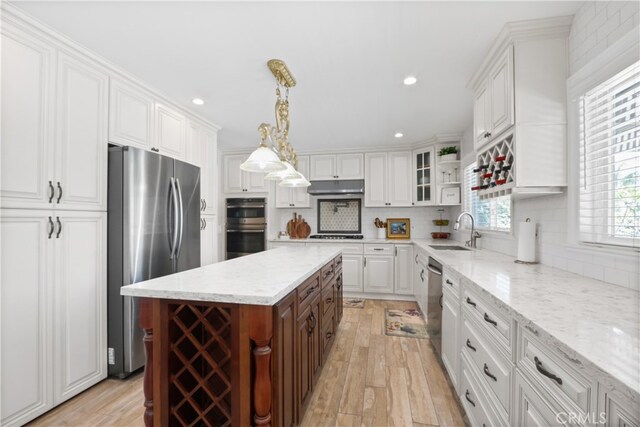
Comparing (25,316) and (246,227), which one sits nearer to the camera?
(25,316)

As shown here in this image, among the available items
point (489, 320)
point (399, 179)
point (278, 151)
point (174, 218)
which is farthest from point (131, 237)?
point (399, 179)

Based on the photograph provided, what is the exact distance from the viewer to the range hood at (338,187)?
4539mm

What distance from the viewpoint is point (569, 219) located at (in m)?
1.64

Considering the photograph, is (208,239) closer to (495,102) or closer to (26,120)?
(26,120)

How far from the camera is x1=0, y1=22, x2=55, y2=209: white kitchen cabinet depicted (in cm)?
156

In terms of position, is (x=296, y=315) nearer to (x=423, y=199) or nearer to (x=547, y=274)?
(x=547, y=274)

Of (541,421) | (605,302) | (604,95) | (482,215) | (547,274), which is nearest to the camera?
(541,421)

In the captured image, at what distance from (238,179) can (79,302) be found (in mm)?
3230

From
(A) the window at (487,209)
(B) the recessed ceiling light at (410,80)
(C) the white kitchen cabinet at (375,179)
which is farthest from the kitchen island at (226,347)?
(C) the white kitchen cabinet at (375,179)

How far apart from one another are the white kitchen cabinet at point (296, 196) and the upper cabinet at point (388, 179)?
1.06 meters

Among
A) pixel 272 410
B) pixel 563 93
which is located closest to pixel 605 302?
pixel 563 93

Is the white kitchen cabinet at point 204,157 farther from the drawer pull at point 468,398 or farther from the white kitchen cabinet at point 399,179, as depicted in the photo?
the drawer pull at point 468,398

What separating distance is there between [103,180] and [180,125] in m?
1.12

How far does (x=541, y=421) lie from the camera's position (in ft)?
2.93
